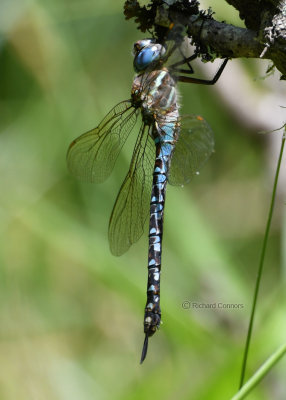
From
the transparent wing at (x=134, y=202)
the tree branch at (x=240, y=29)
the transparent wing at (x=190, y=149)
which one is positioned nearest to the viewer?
the tree branch at (x=240, y=29)

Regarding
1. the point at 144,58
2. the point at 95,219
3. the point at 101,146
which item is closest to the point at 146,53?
the point at 144,58

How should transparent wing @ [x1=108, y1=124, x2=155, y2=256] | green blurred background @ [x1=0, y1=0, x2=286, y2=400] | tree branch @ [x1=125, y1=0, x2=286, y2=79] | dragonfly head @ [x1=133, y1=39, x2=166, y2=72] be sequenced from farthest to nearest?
Answer: green blurred background @ [x1=0, y1=0, x2=286, y2=400], transparent wing @ [x1=108, y1=124, x2=155, y2=256], dragonfly head @ [x1=133, y1=39, x2=166, y2=72], tree branch @ [x1=125, y1=0, x2=286, y2=79]

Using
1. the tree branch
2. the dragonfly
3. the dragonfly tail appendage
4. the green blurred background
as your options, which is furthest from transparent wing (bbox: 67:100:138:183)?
the tree branch

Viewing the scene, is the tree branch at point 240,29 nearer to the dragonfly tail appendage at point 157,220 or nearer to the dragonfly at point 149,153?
the dragonfly at point 149,153

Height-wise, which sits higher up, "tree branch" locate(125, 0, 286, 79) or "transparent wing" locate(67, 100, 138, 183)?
"tree branch" locate(125, 0, 286, 79)

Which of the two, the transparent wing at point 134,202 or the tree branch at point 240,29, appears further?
the transparent wing at point 134,202

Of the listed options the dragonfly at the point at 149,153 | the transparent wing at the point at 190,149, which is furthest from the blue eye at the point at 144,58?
the transparent wing at the point at 190,149

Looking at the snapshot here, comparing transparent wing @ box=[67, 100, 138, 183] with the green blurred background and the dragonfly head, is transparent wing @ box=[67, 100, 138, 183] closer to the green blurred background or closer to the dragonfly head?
the dragonfly head

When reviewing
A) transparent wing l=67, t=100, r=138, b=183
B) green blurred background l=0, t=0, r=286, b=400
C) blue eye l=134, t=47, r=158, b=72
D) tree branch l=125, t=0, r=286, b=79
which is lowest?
green blurred background l=0, t=0, r=286, b=400
